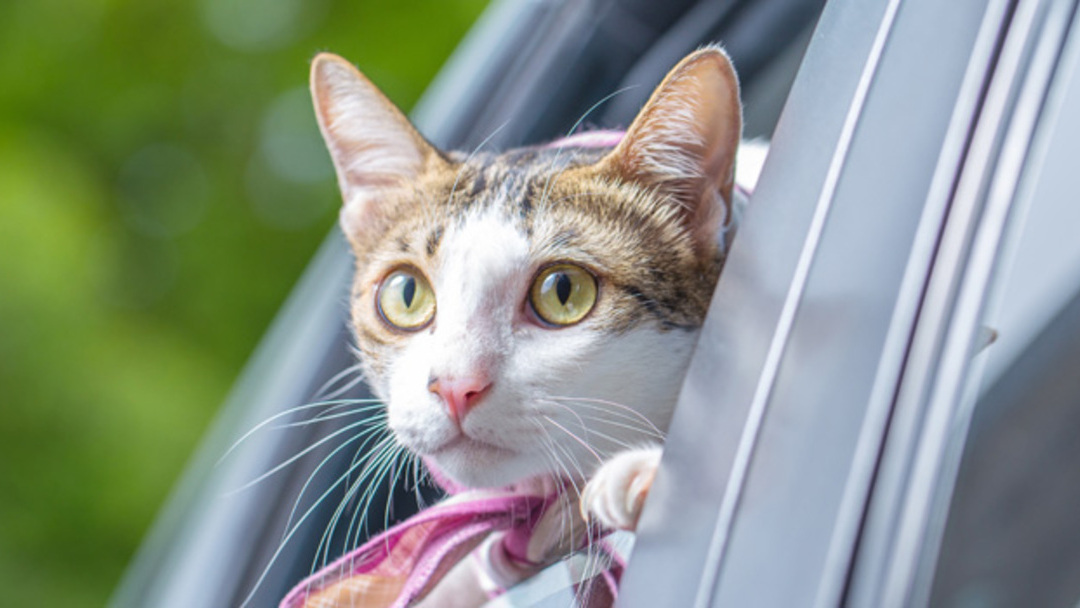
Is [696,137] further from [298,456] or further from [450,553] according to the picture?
[298,456]

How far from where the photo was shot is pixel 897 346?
502 millimetres

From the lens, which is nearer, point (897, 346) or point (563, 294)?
point (897, 346)

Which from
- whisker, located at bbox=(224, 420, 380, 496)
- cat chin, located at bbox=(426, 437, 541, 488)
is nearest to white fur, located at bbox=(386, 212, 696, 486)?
cat chin, located at bbox=(426, 437, 541, 488)

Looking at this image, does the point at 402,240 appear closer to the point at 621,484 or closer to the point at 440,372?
the point at 440,372

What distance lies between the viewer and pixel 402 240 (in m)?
0.75

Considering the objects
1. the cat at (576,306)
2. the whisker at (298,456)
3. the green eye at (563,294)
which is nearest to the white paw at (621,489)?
the cat at (576,306)

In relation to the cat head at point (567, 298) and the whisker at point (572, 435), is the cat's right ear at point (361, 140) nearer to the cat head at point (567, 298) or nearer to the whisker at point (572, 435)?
the cat head at point (567, 298)

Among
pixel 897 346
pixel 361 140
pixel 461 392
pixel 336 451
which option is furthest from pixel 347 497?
pixel 897 346

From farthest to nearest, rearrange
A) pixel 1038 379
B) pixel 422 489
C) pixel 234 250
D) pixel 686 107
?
pixel 234 250
pixel 422 489
pixel 686 107
pixel 1038 379

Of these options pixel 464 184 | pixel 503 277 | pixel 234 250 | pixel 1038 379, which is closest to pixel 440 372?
pixel 503 277

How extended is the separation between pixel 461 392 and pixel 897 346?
0.27 m

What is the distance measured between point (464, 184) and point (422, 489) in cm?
23

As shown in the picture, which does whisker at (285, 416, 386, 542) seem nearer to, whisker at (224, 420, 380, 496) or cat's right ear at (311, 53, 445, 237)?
whisker at (224, 420, 380, 496)

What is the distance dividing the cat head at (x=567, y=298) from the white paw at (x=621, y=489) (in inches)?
1.0
